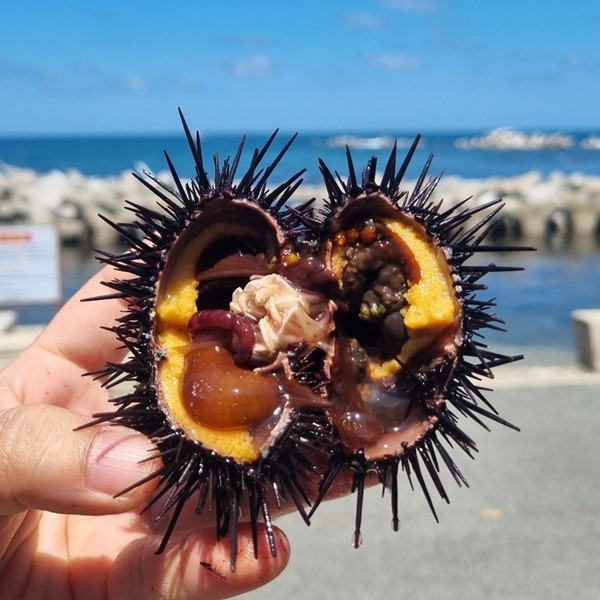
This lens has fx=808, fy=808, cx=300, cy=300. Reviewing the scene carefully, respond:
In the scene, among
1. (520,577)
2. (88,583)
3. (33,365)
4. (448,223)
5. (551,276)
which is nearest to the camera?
(448,223)

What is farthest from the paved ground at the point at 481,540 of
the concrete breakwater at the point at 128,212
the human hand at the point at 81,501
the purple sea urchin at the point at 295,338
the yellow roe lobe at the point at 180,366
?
the concrete breakwater at the point at 128,212

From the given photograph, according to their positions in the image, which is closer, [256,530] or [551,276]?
[256,530]

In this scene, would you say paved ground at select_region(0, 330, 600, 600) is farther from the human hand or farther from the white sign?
the white sign

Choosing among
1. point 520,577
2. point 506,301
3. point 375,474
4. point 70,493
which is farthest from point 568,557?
point 506,301

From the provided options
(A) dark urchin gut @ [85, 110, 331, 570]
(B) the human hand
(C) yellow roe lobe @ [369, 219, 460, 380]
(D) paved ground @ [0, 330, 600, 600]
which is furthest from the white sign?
(C) yellow roe lobe @ [369, 219, 460, 380]

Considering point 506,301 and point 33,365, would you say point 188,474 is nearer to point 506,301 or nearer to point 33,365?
point 33,365

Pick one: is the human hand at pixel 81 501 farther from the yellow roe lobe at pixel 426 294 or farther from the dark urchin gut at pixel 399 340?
the yellow roe lobe at pixel 426 294

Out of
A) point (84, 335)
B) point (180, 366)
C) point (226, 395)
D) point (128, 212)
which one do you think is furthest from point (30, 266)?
point (128, 212)
